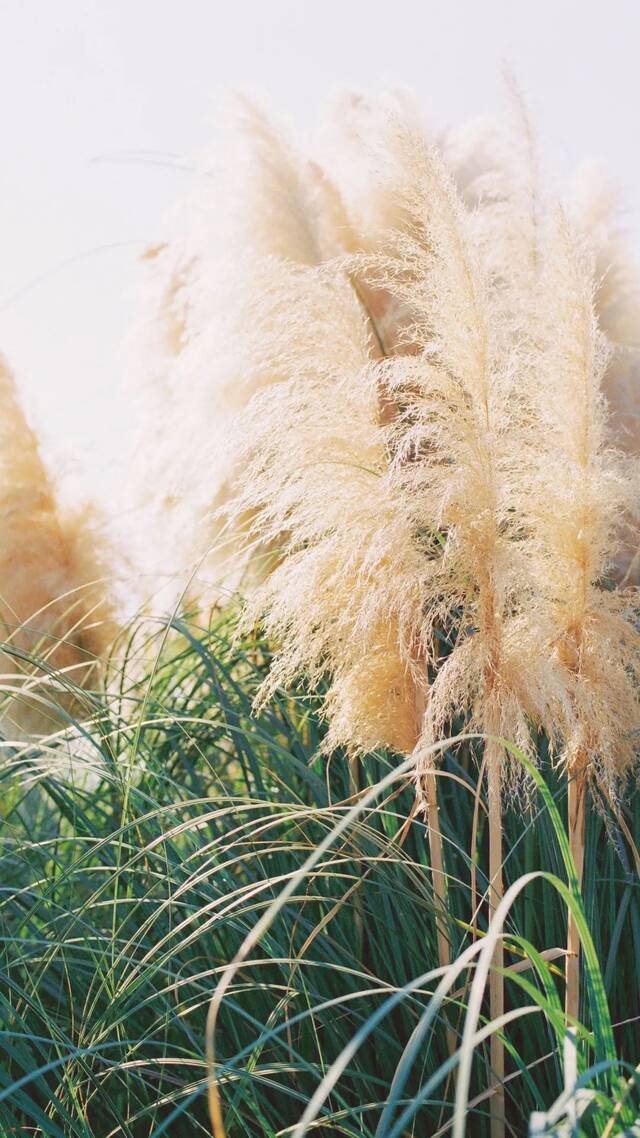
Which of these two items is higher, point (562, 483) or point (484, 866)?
point (562, 483)

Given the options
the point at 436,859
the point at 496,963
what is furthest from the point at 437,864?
the point at 496,963

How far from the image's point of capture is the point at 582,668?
67.8 inches

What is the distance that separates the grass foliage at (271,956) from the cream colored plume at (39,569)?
64cm

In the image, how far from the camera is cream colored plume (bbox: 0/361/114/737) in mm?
3018

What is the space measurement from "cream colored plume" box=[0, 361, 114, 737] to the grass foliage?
0.64 meters

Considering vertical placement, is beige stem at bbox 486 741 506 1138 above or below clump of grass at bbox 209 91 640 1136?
below

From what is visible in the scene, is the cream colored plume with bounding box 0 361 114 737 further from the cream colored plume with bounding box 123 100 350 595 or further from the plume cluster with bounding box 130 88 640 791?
the plume cluster with bounding box 130 88 640 791

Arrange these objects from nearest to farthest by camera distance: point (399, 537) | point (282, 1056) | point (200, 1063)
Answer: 1. point (200, 1063)
2. point (399, 537)
3. point (282, 1056)

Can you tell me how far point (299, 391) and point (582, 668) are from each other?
702mm

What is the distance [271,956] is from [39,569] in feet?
4.98

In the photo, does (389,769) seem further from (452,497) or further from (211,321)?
(211,321)

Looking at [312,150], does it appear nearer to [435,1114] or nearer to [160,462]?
[160,462]

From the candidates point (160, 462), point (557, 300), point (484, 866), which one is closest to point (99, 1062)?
point (484, 866)

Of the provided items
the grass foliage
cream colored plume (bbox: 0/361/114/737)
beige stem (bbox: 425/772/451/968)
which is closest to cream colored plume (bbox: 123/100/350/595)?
cream colored plume (bbox: 0/361/114/737)
